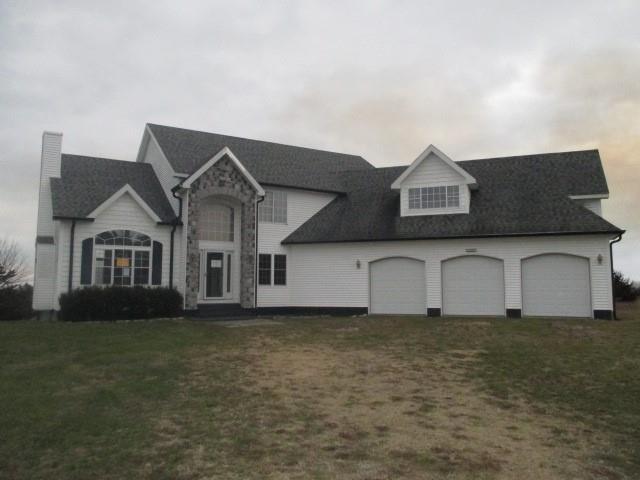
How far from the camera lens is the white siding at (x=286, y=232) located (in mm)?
24469

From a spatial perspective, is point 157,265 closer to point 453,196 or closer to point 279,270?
point 279,270

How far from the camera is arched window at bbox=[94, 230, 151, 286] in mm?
20797

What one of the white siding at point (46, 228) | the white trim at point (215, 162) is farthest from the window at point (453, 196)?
the white siding at point (46, 228)

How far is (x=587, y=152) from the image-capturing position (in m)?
25.0

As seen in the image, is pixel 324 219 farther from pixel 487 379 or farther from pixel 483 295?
Answer: pixel 487 379

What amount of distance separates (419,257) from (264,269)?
283 inches

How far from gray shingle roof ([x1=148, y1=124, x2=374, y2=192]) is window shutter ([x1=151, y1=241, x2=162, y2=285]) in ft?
11.3

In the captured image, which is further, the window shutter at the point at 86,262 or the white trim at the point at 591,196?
the white trim at the point at 591,196

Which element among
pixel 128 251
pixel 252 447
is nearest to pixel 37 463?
pixel 252 447

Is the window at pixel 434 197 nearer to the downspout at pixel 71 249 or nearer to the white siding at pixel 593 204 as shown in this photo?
the white siding at pixel 593 204

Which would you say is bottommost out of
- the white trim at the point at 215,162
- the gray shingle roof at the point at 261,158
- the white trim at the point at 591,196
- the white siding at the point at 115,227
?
the white siding at the point at 115,227

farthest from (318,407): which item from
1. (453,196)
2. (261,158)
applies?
(261,158)

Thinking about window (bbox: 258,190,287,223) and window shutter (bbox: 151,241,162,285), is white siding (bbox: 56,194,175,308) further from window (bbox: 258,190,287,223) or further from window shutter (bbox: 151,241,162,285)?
window (bbox: 258,190,287,223)

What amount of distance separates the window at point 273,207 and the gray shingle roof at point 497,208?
113 cm
